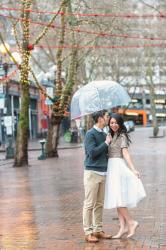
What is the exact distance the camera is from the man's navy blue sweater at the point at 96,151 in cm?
832

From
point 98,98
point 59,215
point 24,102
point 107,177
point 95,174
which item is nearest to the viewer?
point 95,174

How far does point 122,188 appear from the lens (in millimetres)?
8391

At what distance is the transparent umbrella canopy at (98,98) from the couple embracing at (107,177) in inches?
9.2

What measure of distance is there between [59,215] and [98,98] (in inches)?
122

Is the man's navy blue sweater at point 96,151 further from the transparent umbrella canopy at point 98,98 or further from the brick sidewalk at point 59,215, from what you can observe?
the brick sidewalk at point 59,215

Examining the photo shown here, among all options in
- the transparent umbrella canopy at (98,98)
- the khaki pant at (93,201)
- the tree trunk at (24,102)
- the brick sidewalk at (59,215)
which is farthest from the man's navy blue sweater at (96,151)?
the tree trunk at (24,102)

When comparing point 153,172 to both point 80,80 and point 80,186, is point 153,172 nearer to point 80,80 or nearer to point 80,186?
point 80,186

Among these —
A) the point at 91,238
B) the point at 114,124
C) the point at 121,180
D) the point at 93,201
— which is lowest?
the point at 91,238

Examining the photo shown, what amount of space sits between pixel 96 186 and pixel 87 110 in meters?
1.11

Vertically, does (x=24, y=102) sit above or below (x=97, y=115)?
above

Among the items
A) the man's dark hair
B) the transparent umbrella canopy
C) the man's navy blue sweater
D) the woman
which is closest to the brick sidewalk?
the woman

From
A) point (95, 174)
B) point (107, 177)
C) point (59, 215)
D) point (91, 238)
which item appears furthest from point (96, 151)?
point (59, 215)

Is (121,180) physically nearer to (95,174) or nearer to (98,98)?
(95,174)

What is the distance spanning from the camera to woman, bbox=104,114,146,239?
8359 mm
